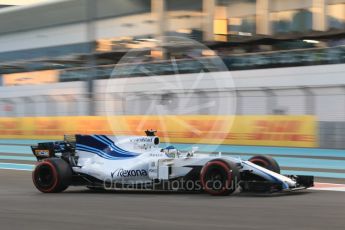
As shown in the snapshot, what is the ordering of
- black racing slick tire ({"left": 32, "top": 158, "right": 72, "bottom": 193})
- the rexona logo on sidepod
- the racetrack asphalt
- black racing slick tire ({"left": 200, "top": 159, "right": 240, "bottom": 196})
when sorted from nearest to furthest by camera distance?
the racetrack asphalt < black racing slick tire ({"left": 200, "top": 159, "right": 240, "bottom": 196}) < the rexona logo on sidepod < black racing slick tire ({"left": 32, "top": 158, "right": 72, "bottom": 193})

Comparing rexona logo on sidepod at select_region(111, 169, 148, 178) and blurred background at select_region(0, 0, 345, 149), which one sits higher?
blurred background at select_region(0, 0, 345, 149)

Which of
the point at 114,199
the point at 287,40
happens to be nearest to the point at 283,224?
the point at 114,199

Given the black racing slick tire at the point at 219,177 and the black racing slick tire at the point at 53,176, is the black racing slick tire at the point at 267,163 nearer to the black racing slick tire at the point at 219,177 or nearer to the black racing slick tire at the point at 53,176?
the black racing slick tire at the point at 219,177

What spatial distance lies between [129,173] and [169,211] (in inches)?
76.5

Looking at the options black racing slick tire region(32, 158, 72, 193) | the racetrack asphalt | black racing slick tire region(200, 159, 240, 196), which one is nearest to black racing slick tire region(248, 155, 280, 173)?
the racetrack asphalt

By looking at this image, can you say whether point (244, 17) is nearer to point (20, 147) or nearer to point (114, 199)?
point (20, 147)

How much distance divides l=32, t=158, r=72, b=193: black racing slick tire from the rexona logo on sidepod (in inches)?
29.3

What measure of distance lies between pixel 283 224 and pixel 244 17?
2593 cm

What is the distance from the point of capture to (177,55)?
15148 mm

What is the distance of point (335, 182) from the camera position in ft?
32.9

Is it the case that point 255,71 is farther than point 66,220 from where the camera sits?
Yes

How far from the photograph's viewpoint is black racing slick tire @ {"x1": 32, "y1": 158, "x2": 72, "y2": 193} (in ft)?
29.1

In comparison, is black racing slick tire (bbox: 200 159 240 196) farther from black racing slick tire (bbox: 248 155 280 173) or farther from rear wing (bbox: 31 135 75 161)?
rear wing (bbox: 31 135 75 161)

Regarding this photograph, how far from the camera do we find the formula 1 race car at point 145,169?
785 centimetres
